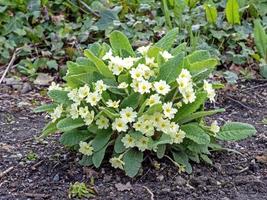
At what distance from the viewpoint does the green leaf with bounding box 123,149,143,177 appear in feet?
10.5

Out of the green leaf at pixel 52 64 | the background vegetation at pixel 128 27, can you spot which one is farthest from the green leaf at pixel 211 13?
the green leaf at pixel 52 64

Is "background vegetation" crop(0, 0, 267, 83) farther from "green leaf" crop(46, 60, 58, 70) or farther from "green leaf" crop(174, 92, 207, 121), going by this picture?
"green leaf" crop(174, 92, 207, 121)

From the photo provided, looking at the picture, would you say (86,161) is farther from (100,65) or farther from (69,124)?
(100,65)

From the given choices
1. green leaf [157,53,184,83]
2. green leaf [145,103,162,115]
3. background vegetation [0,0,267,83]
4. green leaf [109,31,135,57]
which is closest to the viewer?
green leaf [145,103,162,115]

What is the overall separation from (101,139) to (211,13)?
2.14m

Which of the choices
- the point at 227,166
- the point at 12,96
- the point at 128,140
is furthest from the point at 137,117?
the point at 12,96

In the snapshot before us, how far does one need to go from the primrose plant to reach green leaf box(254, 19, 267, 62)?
1.57m

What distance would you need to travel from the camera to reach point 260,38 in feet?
16.1

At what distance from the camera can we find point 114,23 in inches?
205

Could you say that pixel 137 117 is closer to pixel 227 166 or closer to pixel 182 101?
pixel 182 101

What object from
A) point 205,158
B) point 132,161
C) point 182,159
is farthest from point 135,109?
point 205,158

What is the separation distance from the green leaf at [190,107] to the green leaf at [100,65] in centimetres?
37

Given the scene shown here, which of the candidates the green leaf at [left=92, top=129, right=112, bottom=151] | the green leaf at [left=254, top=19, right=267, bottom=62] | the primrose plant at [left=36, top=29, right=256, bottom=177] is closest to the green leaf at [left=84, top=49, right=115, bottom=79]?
the primrose plant at [left=36, top=29, right=256, bottom=177]

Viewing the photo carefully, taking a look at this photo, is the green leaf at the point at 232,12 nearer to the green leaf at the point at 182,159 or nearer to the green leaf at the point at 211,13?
the green leaf at the point at 211,13
